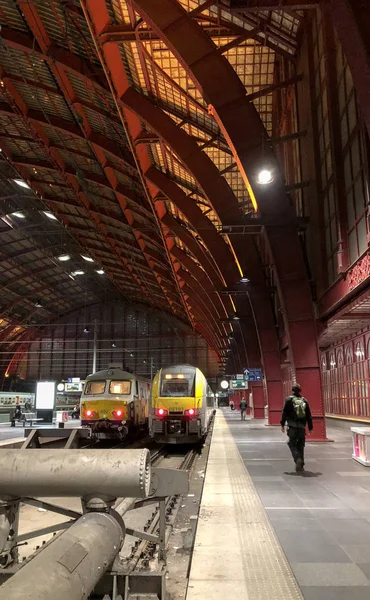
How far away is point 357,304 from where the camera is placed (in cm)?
1282

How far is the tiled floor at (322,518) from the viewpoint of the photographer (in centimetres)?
405

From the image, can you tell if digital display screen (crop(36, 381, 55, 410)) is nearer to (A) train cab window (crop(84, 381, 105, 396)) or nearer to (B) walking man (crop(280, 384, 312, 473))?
(A) train cab window (crop(84, 381, 105, 396))

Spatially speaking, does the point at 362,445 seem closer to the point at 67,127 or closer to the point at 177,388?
the point at 177,388

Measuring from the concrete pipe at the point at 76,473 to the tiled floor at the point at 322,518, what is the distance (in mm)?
1852

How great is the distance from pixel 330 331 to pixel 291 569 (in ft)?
48.4

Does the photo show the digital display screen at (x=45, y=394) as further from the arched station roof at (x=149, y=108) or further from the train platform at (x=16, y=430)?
the arched station roof at (x=149, y=108)

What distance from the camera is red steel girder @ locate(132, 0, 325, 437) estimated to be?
11.6m

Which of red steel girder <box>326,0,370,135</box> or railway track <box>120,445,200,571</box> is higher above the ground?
red steel girder <box>326,0,370,135</box>

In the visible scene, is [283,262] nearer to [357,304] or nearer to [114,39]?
[357,304]

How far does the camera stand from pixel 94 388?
19.7 m

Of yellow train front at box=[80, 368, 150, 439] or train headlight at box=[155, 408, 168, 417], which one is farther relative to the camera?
yellow train front at box=[80, 368, 150, 439]

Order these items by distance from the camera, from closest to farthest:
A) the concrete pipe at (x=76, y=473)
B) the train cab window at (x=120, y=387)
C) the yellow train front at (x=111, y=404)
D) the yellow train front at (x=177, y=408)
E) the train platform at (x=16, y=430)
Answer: the concrete pipe at (x=76, y=473) → the yellow train front at (x=177, y=408) → the yellow train front at (x=111, y=404) → the train cab window at (x=120, y=387) → the train platform at (x=16, y=430)

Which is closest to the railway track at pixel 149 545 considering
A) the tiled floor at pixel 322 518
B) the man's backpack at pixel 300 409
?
the tiled floor at pixel 322 518

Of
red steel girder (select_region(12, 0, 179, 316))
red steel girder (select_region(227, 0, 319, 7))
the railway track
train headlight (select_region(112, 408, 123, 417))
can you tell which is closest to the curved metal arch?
red steel girder (select_region(12, 0, 179, 316))
